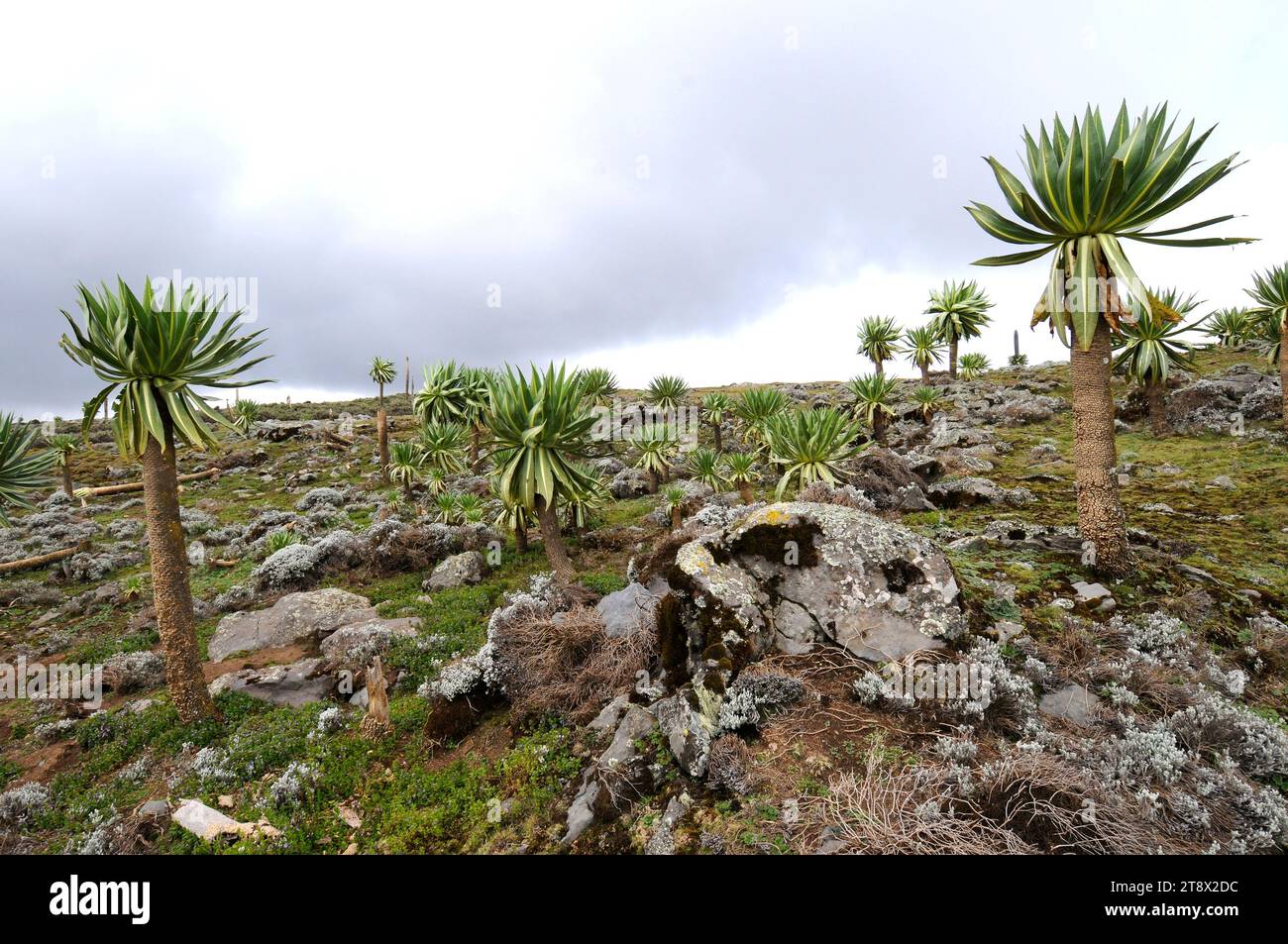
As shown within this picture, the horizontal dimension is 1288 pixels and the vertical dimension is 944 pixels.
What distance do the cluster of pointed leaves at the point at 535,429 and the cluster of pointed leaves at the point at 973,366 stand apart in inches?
1419

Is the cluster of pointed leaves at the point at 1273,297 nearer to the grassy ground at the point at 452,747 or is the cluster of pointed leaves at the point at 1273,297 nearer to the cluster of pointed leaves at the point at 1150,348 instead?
the cluster of pointed leaves at the point at 1150,348

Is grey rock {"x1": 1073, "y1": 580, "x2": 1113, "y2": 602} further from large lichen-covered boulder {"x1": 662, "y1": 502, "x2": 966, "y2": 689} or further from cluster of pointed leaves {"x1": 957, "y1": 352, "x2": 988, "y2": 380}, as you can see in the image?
cluster of pointed leaves {"x1": 957, "y1": 352, "x2": 988, "y2": 380}

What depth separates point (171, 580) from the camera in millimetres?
7531

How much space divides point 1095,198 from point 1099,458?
3.66 m

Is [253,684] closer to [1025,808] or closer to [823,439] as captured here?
[1025,808]

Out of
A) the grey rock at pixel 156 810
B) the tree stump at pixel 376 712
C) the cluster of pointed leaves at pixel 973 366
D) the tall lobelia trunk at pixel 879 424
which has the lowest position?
the grey rock at pixel 156 810

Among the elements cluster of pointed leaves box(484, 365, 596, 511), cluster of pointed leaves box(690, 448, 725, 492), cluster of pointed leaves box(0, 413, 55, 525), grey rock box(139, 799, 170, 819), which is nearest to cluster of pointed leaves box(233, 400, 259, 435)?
cluster of pointed leaves box(0, 413, 55, 525)

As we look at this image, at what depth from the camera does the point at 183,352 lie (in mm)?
7320

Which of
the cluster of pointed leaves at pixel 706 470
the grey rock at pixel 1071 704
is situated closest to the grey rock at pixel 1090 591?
the grey rock at pixel 1071 704

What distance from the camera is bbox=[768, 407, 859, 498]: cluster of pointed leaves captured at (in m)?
11.5

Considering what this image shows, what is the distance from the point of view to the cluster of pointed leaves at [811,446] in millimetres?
11539
